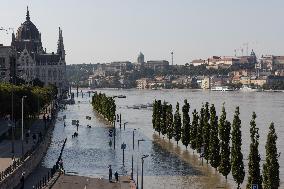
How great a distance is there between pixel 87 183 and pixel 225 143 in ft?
49.0

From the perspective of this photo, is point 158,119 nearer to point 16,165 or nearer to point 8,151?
point 8,151

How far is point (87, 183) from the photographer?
53906 millimetres

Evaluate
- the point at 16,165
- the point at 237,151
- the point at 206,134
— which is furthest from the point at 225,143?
the point at 16,165

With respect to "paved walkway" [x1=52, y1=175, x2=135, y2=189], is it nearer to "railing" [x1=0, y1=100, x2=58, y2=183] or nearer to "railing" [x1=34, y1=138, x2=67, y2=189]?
"railing" [x1=34, y1=138, x2=67, y2=189]

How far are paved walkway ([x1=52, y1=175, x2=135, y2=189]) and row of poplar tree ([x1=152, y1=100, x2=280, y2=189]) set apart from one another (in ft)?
31.5

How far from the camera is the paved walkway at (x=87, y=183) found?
169 ft

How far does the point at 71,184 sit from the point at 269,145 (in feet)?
53.2

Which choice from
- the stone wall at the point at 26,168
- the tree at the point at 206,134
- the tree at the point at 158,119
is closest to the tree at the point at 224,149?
the tree at the point at 206,134

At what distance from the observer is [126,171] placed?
66.6m

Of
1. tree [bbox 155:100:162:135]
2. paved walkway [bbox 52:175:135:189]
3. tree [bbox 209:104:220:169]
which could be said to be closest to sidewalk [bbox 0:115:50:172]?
paved walkway [bbox 52:175:135:189]

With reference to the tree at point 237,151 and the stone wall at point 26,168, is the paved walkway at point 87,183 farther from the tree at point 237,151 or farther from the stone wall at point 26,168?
the tree at point 237,151

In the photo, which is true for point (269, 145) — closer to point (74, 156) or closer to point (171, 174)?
point (171, 174)

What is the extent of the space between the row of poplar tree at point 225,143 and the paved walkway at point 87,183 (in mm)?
9605

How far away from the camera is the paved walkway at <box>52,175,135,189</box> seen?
5147 cm
